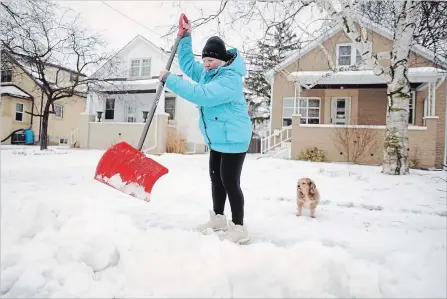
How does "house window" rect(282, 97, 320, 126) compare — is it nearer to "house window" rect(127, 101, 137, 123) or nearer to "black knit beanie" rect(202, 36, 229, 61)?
"house window" rect(127, 101, 137, 123)

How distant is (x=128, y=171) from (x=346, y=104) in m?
13.3

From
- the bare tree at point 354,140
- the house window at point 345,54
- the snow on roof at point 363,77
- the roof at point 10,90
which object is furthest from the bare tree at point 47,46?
the house window at point 345,54

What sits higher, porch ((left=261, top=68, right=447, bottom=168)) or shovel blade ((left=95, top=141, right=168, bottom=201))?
porch ((left=261, top=68, right=447, bottom=168))

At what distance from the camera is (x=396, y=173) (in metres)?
6.12

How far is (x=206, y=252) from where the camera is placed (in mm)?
1792

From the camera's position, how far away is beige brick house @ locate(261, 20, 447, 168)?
10.5m

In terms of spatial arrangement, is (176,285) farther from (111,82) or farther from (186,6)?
(111,82)

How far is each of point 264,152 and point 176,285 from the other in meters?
11.9

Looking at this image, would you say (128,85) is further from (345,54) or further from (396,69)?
(396,69)

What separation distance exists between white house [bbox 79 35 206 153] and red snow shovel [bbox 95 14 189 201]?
11.6 meters

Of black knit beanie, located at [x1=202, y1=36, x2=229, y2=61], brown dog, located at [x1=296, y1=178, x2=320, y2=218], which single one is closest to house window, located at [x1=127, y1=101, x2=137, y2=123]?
brown dog, located at [x1=296, y1=178, x2=320, y2=218]

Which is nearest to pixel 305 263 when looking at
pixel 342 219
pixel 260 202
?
pixel 342 219

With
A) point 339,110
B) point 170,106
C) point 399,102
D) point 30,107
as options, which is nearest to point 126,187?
point 399,102

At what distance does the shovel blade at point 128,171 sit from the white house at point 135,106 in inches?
455
